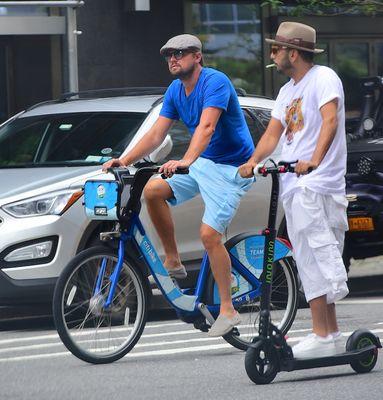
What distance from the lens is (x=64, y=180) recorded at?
9.73 m

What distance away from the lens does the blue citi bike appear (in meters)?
7.79

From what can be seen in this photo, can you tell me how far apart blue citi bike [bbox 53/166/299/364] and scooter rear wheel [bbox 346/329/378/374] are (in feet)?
2.23

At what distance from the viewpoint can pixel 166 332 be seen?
31.1 feet

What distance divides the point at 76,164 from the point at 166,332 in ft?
4.86

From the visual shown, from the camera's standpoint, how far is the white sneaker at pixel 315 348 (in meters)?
7.14

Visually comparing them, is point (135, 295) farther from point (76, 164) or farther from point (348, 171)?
point (348, 171)

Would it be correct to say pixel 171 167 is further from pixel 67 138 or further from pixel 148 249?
pixel 67 138

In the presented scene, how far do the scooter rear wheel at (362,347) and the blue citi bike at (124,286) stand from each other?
681mm

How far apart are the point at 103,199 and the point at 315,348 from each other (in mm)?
1496

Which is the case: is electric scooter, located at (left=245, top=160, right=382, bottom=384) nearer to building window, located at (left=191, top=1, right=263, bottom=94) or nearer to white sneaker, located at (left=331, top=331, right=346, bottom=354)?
white sneaker, located at (left=331, top=331, right=346, bottom=354)

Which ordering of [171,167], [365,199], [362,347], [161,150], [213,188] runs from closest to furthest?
1. [362,347]
2. [171,167]
3. [213,188]
4. [161,150]
5. [365,199]

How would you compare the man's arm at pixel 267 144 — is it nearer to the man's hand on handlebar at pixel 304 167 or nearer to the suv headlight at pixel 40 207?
the man's hand on handlebar at pixel 304 167

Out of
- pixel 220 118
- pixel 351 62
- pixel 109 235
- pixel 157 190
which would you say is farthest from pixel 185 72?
pixel 351 62

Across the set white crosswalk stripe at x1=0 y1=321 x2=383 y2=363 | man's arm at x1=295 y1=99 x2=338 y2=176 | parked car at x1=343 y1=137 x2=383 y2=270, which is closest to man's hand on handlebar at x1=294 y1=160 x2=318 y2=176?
man's arm at x1=295 y1=99 x2=338 y2=176
